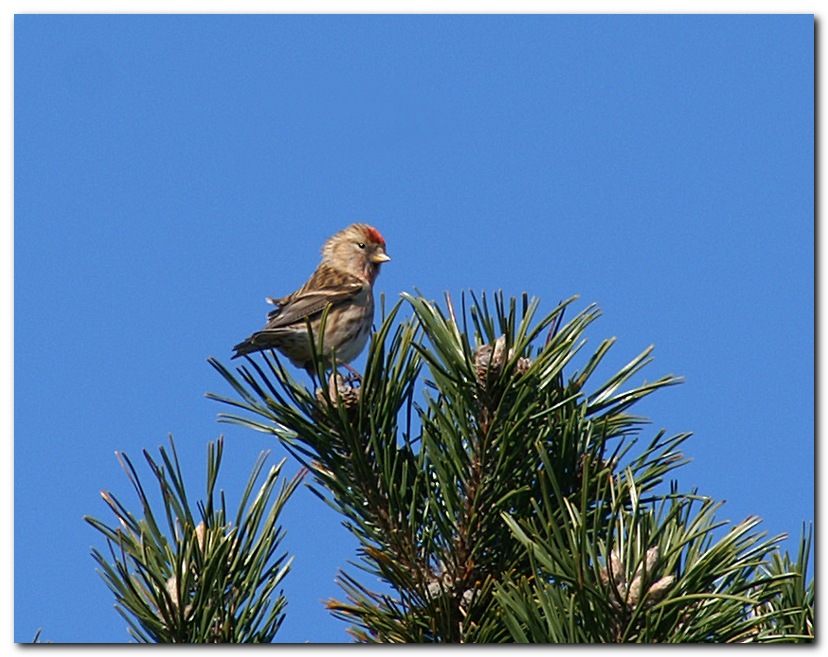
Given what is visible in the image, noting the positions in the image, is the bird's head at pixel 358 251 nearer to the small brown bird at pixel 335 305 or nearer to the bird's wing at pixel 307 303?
the small brown bird at pixel 335 305

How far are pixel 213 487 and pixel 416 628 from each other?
1.78ft

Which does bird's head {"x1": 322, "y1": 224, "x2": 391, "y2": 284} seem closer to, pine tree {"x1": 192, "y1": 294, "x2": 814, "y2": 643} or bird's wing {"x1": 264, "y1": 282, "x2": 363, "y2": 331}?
bird's wing {"x1": 264, "y1": 282, "x2": 363, "y2": 331}

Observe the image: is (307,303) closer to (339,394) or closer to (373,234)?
(373,234)

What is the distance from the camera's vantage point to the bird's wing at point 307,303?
459 centimetres

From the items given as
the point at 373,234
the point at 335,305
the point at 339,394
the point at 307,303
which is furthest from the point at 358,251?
the point at 339,394

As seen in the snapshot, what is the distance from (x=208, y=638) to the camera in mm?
2207

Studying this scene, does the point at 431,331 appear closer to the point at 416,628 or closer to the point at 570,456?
the point at 570,456

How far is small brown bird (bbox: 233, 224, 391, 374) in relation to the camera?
446 cm

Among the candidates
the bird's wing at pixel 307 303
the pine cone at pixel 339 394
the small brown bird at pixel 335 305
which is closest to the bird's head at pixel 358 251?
the small brown bird at pixel 335 305

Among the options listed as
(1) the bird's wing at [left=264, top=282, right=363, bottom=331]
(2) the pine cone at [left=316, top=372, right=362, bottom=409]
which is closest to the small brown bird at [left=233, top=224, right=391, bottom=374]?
(1) the bird's wing at [left=264, top=282, right=363, bottom=331]

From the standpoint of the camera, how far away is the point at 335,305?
525 cm

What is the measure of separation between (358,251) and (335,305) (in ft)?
4.18
